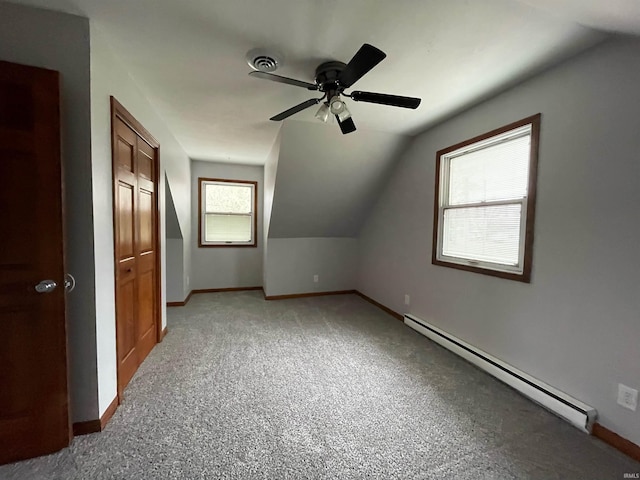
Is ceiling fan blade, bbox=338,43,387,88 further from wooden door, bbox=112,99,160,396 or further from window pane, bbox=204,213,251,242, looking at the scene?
window pane, bbox=204,213,251,242

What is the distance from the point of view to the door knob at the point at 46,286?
1.27 meters

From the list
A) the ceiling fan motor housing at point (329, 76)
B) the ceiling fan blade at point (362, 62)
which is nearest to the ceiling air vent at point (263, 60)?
the ceiling fan motor housing at point (329, 76)

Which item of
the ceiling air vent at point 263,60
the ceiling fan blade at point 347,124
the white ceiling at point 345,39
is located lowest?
the ceiling fan blade at point 347,124

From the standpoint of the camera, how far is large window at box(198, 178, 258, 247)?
4.47 metres

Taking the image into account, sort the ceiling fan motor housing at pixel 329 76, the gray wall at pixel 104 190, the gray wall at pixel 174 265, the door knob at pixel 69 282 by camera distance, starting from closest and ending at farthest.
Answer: the door knob at pixel 69 282 → the gray wall at pixel 104 190 → the ceiling fan motor housing at pixel 329 76 → the gray wall at pixel 174 265

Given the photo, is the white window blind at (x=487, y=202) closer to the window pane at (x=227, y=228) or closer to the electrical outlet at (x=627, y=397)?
the electrical outlet at (x=627, y=397)

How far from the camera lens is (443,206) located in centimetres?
274

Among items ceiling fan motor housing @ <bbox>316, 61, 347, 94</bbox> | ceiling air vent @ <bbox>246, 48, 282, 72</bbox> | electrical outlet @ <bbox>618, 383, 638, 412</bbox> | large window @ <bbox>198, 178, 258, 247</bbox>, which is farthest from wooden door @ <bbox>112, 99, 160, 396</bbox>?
electrical outlet @ <bbox>618, 383, 638, 412</bbox>

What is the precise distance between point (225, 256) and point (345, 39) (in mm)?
3891

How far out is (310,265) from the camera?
4.46 meters

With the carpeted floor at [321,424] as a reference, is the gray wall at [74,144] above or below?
above

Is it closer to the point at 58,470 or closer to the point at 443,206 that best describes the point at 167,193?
the point at 58,470

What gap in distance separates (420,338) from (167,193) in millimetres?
3394

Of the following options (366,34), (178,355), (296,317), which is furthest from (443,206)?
(178,355)
